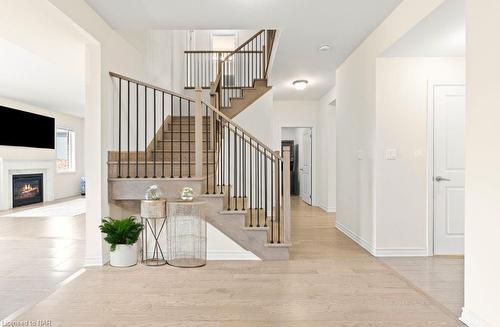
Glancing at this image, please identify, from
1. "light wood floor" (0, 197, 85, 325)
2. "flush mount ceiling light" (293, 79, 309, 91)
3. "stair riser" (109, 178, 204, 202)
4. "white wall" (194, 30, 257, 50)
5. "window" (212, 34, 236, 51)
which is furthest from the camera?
"window" (212, 34, 236, 51)

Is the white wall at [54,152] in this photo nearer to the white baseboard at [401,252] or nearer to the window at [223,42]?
the window at [223,42]

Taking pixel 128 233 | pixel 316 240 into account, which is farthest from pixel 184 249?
pixel 316 240

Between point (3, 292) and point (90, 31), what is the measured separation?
2402 mm

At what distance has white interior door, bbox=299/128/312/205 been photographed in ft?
27.0

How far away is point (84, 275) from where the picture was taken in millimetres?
3148

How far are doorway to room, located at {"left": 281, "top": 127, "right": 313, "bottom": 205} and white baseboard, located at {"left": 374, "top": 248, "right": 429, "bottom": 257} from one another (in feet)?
13.8

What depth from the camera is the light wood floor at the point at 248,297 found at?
227 centimetres

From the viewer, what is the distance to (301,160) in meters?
9.55

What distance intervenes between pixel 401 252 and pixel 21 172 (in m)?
8.28

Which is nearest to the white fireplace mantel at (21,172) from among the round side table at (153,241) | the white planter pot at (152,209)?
the round side table at (153,241)

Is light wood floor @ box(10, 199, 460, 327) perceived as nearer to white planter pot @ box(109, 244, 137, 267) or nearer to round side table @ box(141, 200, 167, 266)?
white planter pot @ box(109, 244, 137, 267)

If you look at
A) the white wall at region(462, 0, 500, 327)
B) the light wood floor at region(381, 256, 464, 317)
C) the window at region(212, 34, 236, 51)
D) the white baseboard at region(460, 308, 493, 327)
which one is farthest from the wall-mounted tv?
the white baseboard at region(460, 308, 493, 327)

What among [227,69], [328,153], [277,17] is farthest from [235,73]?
[277,17]

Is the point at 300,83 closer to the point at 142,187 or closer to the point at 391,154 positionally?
the point at 391,154
